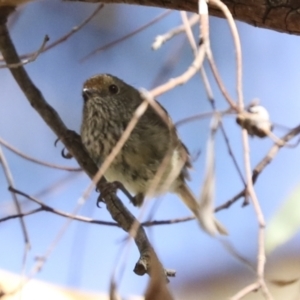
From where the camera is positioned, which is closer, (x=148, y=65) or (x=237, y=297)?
(x=237, y=297)

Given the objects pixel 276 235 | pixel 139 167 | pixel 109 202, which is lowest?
pixel 276 235

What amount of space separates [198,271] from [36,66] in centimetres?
95

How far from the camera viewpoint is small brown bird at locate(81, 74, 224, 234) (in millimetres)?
1335

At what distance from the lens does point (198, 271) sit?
194 centimetres

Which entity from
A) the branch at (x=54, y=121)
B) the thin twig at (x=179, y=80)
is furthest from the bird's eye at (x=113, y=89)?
the thin twig at (x=179, y=80)

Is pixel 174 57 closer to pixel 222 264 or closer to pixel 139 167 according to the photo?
pixel 139 167

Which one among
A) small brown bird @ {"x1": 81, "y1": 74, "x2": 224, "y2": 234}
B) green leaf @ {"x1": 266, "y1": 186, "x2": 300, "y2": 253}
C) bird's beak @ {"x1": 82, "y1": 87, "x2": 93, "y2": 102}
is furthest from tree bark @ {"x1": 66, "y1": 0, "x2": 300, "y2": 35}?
bird's beak @ {"x1": 82, "y1": 87, "x2": 93, "y2": 102}

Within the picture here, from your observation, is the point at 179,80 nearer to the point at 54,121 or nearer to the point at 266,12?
the point at 266,12

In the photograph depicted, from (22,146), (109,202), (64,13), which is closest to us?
(109,202)

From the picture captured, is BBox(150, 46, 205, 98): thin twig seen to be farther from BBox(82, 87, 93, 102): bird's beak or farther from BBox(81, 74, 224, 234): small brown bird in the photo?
BBox(82, 87, 93, 102): bird's beak

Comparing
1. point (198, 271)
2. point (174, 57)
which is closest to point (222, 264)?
point (198, 271)

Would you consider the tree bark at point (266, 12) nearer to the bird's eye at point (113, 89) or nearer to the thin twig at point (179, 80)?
the thin twig at point (179, 80)

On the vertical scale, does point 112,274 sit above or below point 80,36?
below

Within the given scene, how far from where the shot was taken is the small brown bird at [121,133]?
133 cm
